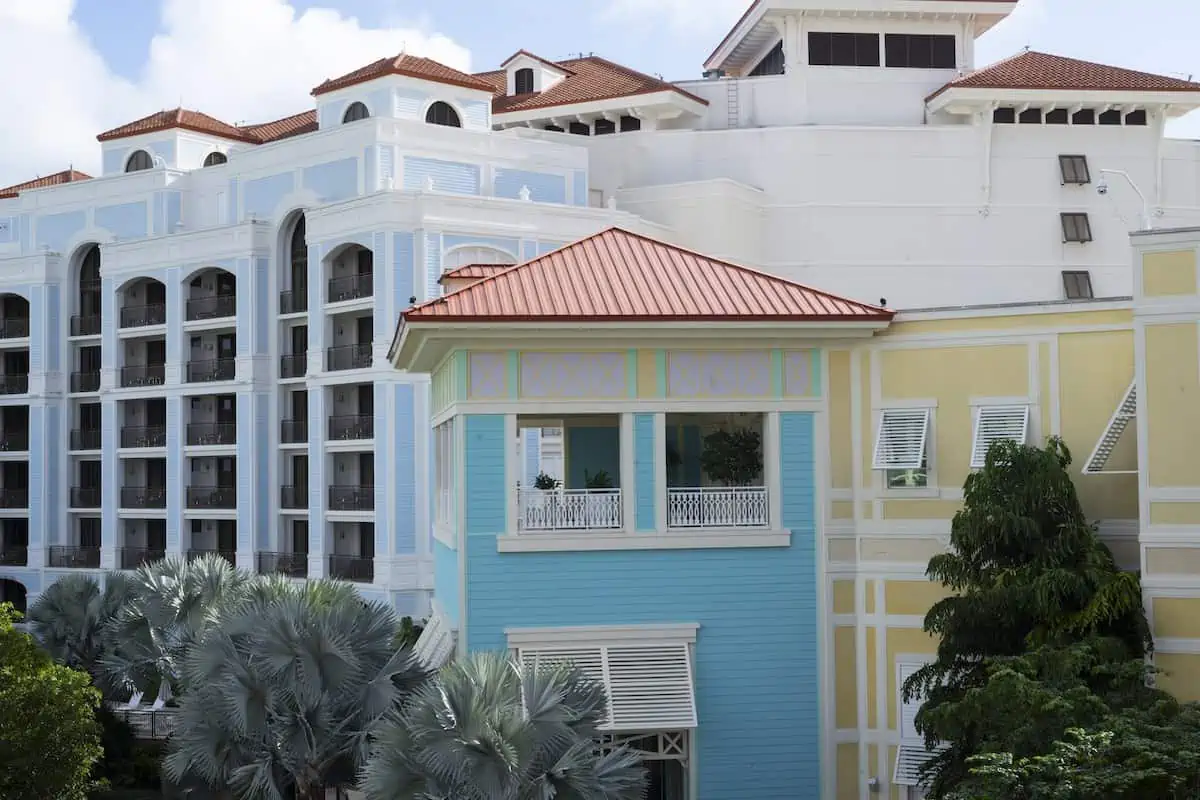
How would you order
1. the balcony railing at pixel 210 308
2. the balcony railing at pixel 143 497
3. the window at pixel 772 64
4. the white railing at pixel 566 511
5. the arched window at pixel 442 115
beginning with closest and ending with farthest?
the white railing at pixel 566 511 < the arched window at pixel 442 115 < the balcony railing at pixel 210 308 < the window at pixel 772 64 < the balcony railing at pixel 143 497

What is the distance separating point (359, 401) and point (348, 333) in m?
2.46

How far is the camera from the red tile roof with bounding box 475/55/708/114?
58.5 m

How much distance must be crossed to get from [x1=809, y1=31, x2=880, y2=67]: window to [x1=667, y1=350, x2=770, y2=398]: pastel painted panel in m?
37.2

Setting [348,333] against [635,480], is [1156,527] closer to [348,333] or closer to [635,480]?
[635,480]

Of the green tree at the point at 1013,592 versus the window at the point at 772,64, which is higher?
the window at the point at 772,64

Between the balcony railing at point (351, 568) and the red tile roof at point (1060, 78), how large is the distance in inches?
1045

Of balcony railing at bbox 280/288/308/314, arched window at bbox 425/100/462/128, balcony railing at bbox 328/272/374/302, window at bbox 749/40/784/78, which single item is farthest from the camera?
window at bbox 749/40/784/78

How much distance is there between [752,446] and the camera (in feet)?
83.2

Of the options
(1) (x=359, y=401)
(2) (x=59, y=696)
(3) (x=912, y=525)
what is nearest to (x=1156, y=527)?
(3) (x=912, y=525)

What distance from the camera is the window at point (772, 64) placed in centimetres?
5928

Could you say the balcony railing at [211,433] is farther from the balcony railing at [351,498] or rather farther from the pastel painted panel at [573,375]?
the pastel painted panel at [573,375]

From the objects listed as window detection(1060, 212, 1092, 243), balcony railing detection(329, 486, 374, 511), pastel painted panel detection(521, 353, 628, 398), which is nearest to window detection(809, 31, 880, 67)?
window detection(1060, 212, 1092, 243)

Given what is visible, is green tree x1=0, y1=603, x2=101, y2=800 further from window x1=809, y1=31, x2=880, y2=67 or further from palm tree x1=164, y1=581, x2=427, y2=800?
window x1=809, y1=31, x2=880, y2=67

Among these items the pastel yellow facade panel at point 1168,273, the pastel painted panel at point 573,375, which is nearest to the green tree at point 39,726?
the pastel painted panel at point 573,375
